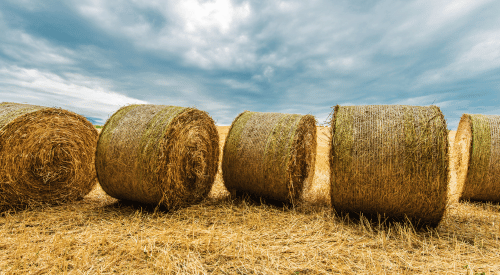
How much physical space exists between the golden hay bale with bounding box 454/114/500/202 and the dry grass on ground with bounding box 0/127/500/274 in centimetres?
119

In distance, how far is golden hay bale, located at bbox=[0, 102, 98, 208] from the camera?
4750 mm

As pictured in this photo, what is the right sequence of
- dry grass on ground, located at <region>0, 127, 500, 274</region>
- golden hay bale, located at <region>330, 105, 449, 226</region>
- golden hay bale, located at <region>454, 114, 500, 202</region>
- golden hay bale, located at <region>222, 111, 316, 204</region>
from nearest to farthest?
dry grass on ground, located at <region>0, 127, 500, 274</region>
golden hay bale, located at <region>330, 105, 449, 226</region>
golden hay bale, located at <region>222, 111, 316, 204</region>
golden hay bale, located at <region>454, 114, 500, 202</region>

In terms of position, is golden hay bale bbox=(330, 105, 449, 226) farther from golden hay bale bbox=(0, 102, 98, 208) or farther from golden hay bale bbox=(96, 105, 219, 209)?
golden hay bale bbox=(0, 102, 98, 208)

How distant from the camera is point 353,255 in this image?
3.36 m

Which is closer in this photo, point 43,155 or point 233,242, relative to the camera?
point 233,242

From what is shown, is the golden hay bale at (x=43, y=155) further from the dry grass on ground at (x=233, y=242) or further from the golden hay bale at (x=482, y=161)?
the golden hay bale at (x=482, y=161)

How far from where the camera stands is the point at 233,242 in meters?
3.46

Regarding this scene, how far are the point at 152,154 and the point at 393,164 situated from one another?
367 cm

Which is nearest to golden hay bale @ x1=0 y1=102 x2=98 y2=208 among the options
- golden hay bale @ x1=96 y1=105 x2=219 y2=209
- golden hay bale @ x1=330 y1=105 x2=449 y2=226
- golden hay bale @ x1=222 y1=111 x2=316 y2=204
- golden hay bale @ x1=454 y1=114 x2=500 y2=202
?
golden hay bale @ x1=96 y1=105 x2=219 y2=209

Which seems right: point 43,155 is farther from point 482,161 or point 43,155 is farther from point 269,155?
point 482,161

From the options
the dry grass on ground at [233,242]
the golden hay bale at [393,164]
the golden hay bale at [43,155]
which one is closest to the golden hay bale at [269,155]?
the dry grass on ground at [233,242]

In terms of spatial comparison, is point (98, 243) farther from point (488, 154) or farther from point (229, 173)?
point (488, 154)

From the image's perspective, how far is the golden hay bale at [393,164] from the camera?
155 inches

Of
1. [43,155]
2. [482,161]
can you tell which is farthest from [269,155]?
[482,161]
